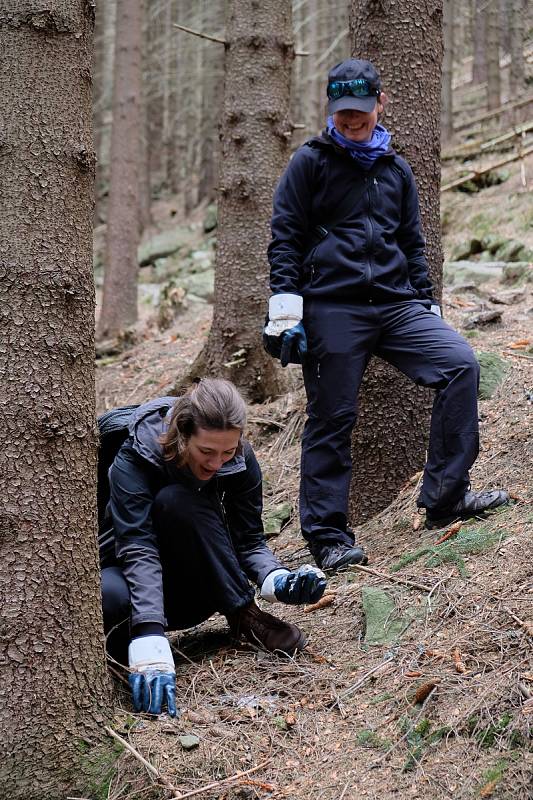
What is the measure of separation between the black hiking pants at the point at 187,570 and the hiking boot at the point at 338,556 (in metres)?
0.63

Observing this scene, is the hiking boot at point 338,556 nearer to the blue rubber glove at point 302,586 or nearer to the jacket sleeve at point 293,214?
the blue rubber glove at point 302,586

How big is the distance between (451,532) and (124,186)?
9.59 metres

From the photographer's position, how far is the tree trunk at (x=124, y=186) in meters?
12.0

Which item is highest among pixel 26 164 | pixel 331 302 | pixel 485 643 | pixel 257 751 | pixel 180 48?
pixel 180 48

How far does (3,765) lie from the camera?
8.86ft

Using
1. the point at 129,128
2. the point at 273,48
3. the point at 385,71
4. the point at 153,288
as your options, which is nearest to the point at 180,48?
A: the point at 153,288

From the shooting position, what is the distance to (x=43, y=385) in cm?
277

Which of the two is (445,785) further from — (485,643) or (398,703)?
(485,643)

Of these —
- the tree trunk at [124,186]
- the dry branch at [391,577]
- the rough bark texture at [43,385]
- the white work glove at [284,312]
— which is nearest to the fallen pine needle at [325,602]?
the dry branch at [391,577]

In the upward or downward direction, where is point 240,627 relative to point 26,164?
downward

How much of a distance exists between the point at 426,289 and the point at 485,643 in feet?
6.44

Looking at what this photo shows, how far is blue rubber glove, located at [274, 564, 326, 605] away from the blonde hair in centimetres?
60

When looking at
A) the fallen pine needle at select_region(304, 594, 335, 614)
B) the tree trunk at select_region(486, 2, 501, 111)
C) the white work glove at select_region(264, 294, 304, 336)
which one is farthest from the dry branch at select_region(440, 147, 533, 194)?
the fallen pine needle at select_region(304, 594, 335, 614)

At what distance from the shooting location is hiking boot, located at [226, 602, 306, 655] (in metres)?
3.55
